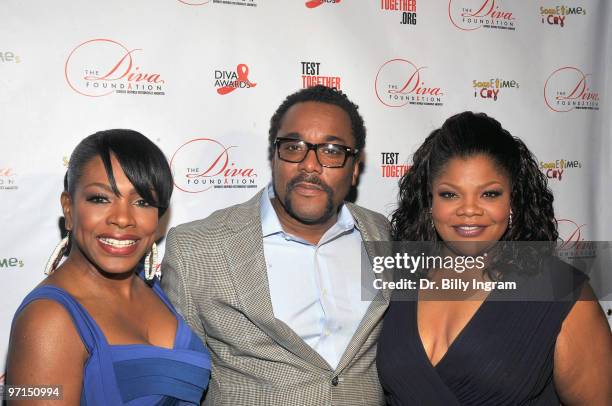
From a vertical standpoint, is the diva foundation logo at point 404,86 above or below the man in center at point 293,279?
above

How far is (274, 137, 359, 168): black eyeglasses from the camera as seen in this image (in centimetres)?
189

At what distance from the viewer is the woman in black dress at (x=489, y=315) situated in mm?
1496

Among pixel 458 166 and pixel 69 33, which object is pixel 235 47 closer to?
pixel 69 33

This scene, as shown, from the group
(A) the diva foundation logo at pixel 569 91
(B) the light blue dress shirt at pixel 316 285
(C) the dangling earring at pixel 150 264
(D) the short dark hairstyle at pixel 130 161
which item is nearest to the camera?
(D) the short dark hairstyle at pixel 130 161

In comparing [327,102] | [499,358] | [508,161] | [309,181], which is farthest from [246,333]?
[508,161]

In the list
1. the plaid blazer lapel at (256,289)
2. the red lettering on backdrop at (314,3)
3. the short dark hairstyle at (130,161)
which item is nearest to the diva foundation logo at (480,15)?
the red lettering on backdrop at (314,3)

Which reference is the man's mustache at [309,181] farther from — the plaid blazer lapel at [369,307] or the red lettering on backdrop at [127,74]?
the red lettering on backdrop at [127,74]

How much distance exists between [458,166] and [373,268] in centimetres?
52

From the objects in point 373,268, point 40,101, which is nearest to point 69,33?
point 40,101

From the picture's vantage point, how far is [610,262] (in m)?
2.94

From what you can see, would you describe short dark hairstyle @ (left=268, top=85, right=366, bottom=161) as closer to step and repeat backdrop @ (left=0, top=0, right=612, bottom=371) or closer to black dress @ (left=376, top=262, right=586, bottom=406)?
step and repeat backdrop @ (left=0, top=0, right=612, bottom=371)

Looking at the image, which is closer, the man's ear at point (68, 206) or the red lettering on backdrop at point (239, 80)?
the man's ear at point (68, 206)

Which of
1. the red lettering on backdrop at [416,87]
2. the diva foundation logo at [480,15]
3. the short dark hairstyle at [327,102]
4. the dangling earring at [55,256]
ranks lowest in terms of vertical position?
the dangling earring at [55,256]

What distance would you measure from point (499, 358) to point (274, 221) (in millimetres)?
872
